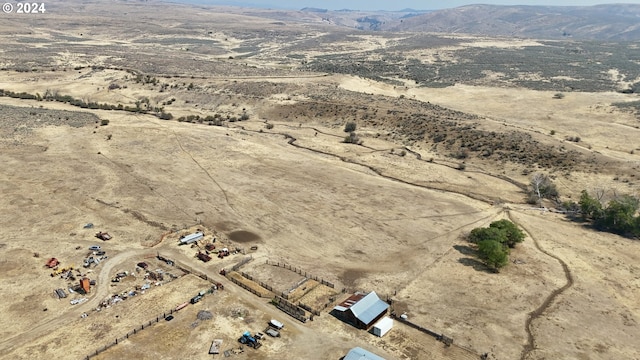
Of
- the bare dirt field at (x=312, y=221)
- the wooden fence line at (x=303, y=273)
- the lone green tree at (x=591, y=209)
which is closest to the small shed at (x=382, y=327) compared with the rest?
the bare dirt field at (x=312, y=221)

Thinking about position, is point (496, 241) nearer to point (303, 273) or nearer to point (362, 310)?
point (362, 310)

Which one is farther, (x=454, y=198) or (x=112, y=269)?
(x=454, y=198)

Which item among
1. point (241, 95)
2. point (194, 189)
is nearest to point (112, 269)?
point (194, 189)

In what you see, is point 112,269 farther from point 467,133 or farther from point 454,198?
point 467,133

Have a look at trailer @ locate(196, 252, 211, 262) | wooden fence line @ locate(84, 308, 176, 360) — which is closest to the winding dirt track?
wooden fence line @ locate(84, 308, 176, 360)

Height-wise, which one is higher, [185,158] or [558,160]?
[558,160]

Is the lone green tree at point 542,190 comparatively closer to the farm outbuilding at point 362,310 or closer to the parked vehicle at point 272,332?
the farm outbuilding at point 362,310
